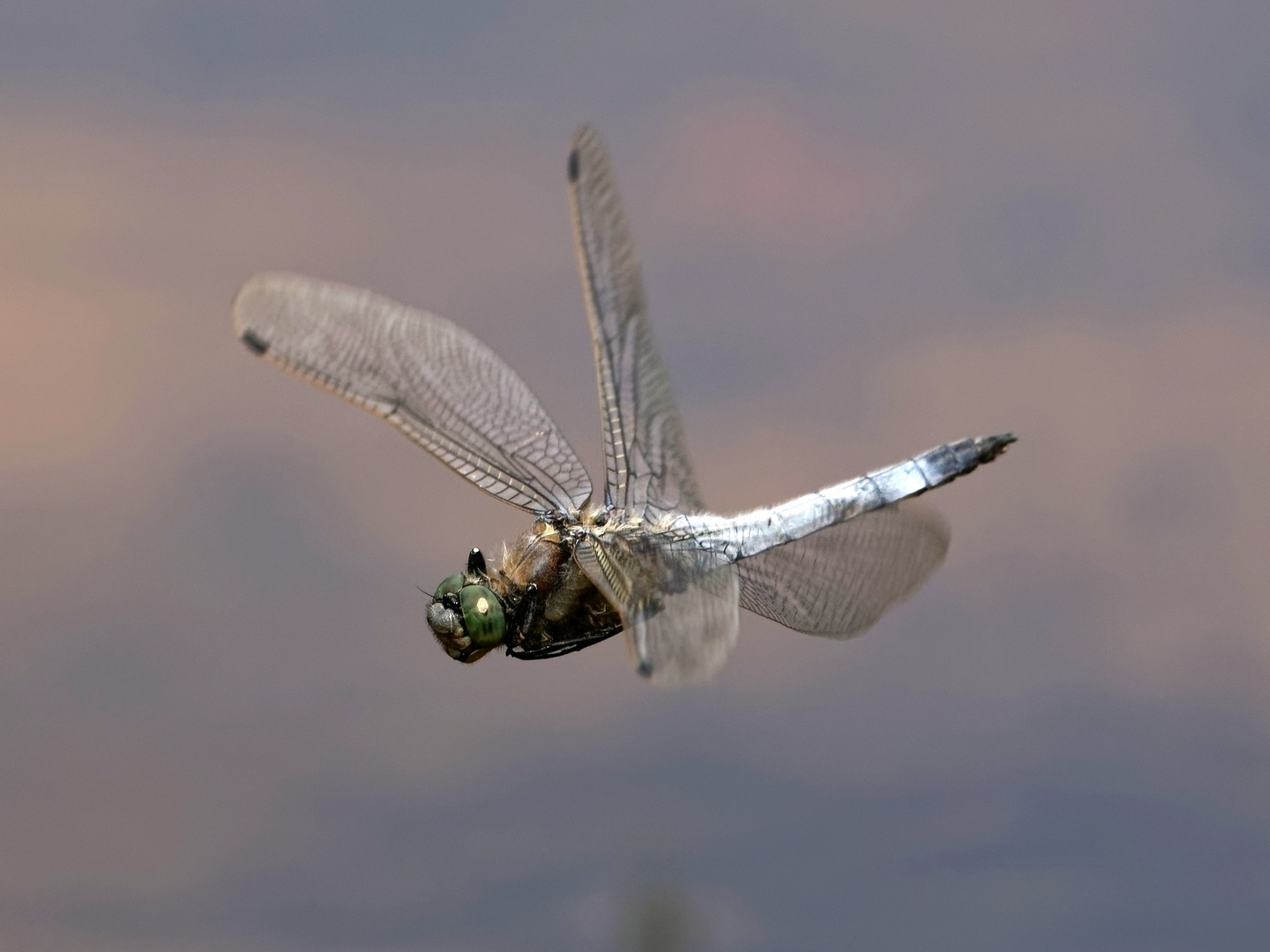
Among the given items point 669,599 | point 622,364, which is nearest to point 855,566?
point 669,599

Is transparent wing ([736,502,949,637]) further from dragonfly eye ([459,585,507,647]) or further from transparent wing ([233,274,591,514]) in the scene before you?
dragonfly eye ([459,585,507,647])

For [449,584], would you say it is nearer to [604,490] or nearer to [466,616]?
[466,616]

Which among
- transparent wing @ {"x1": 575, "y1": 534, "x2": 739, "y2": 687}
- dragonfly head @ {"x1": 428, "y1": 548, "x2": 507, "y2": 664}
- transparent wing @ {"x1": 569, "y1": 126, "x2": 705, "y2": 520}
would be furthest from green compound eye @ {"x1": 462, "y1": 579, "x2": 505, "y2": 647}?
transparent wing @ {"x1": 569, "y1": 126, "x2": 705, "y2": 520}

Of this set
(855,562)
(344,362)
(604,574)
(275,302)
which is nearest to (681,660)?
(604,574)

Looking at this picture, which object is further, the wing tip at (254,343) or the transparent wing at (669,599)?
the wing tip at (254,343)

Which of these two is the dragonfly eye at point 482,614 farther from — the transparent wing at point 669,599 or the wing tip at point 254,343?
the wing tip at point 254,343

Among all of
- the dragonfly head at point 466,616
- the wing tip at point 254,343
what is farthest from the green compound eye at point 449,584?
the wing tip at point 254,343

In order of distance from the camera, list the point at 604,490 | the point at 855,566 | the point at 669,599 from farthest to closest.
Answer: the point at 855,566, the point at 604,490, the point at 669,599
